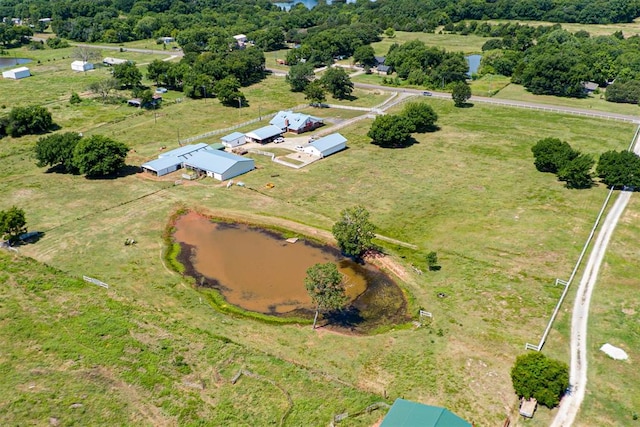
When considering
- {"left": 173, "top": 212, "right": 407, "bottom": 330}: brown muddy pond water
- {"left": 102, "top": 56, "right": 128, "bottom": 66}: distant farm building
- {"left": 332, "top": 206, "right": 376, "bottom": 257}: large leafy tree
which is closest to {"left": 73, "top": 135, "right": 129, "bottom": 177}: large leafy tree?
{"left": 173, "top": 212, "right": 407, "bottom": 330}: brown muddy pond water

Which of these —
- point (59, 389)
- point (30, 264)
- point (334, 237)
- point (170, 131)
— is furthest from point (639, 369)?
point (170, 131)

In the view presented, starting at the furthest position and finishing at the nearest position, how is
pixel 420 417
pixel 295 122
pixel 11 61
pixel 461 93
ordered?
pixel 11 61, pixel 461 93, pixel 295 122, pixel 420 417

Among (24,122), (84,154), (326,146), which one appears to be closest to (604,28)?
(326,146)

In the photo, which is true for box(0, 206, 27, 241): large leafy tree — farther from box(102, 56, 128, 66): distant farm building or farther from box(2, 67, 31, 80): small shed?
box(102, 56, 128, 66): distant farm building

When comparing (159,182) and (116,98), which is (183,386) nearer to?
(159,182)

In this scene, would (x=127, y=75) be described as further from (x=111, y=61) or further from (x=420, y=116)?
(x=420, y=116)
